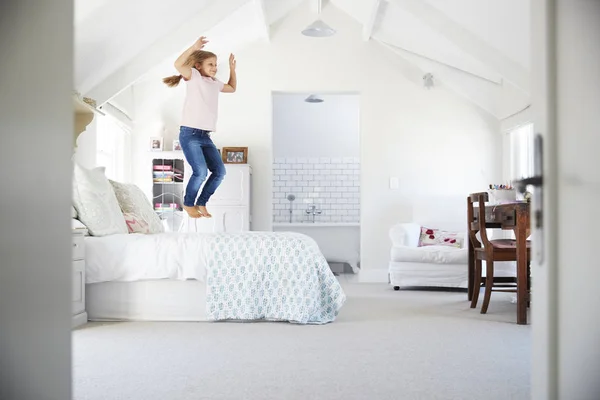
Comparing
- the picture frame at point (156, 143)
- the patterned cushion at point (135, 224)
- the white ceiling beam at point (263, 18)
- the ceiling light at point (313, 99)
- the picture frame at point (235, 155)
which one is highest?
the white ceiling beam at point (263, 18)

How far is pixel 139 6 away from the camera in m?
5.09

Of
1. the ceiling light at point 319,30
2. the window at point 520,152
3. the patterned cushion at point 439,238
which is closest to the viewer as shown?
the ceiling light at point 319,30

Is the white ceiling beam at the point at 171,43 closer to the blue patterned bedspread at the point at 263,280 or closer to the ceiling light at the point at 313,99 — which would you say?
the blue patterned bedspread at the point at 263,280

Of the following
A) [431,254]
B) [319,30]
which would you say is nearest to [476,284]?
[431,254]

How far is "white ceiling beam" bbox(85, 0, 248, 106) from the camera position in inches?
235

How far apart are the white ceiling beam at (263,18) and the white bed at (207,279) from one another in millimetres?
3220

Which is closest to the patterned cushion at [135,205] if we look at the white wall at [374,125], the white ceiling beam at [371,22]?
the white wall at [374,125]

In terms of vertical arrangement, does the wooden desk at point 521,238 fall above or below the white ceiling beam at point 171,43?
below

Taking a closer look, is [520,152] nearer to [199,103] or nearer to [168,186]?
[168,186]

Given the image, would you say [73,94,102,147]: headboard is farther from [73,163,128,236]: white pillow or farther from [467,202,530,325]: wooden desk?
[467,202,530,325]: wooden desk

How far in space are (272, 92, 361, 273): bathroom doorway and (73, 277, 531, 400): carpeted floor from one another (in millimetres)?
4989

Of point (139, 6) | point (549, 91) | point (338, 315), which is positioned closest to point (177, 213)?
point (139, 6)

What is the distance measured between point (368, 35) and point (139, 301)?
181 inches

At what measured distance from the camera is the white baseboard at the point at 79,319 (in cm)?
390
